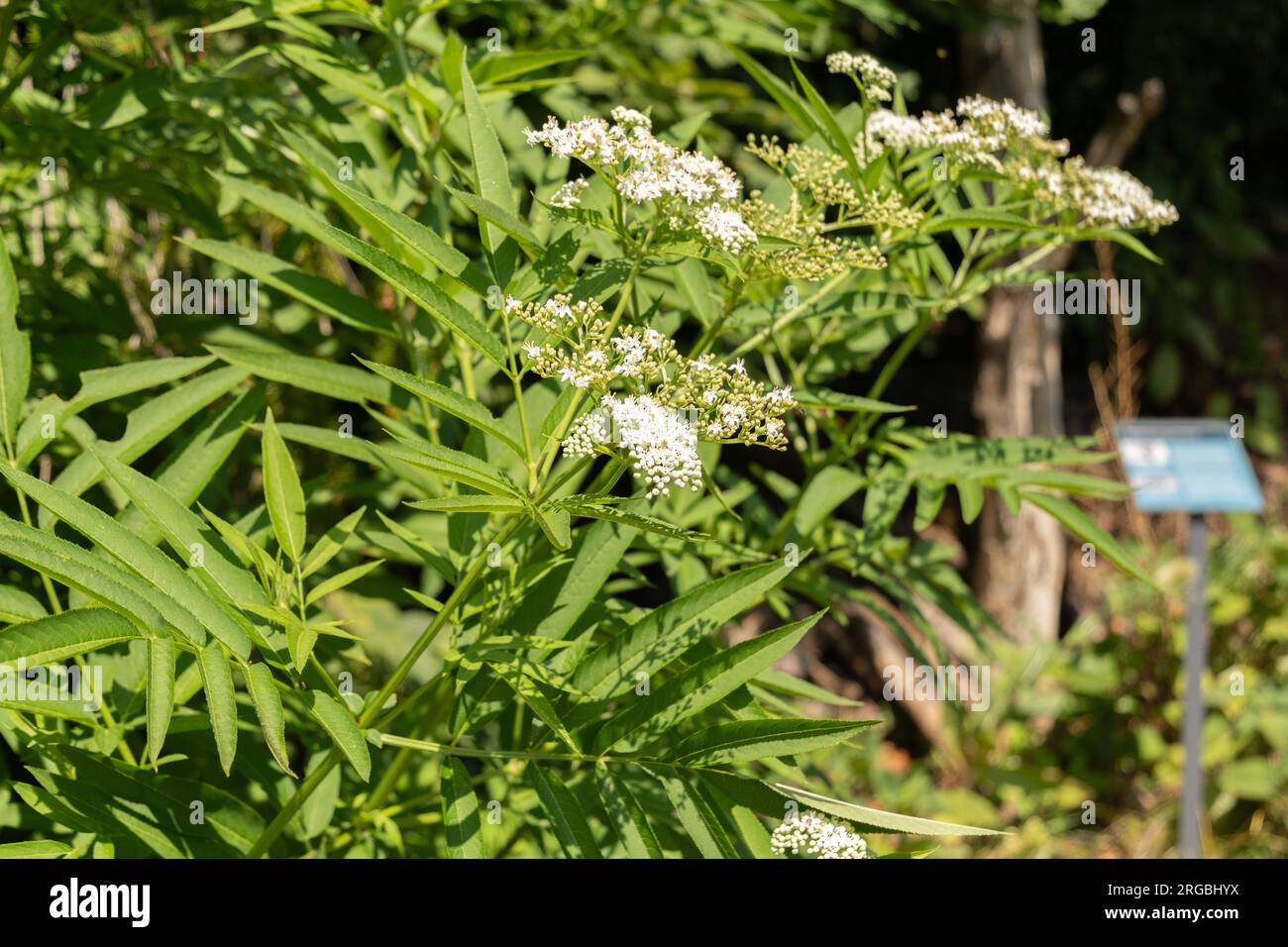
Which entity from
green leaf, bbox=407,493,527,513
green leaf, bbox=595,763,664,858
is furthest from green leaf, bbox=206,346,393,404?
green leaf, bbox=595,763,664,858

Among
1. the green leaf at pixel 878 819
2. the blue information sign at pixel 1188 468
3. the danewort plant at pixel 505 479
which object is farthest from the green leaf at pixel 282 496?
the blue information sign at pixel 1188 468

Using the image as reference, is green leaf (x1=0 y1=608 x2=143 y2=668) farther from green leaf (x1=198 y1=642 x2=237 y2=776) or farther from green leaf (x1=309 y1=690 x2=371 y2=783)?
green leaf (x1=309 y1=690 x2=371 y2=783)

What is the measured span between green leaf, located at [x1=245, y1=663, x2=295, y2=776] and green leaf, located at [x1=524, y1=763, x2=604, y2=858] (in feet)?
1.16

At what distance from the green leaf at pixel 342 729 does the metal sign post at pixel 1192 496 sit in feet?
10.1

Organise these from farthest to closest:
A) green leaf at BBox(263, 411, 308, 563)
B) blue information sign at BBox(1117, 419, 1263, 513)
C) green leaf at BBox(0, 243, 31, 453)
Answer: blue information sign at BBox(1117, 419, 1263, 513)
green leaf at BBox(0, 243, 31, 453)
green leaf at BBox(263, 411, 308, 563)

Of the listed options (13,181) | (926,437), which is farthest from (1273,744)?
(13,181)

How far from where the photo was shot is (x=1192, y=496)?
3.77 meters

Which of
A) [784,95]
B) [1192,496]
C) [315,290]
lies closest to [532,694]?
[315,290]

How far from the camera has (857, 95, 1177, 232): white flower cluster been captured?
5.37 ft

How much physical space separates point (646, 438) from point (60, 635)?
0.57 meters

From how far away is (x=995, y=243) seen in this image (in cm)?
187

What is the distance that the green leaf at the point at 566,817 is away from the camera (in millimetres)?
1331

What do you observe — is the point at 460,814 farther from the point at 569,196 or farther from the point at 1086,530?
the point at 1086,530

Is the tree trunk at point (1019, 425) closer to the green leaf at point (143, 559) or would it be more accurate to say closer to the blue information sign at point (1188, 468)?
the blue information sign at point (1188, 468)
